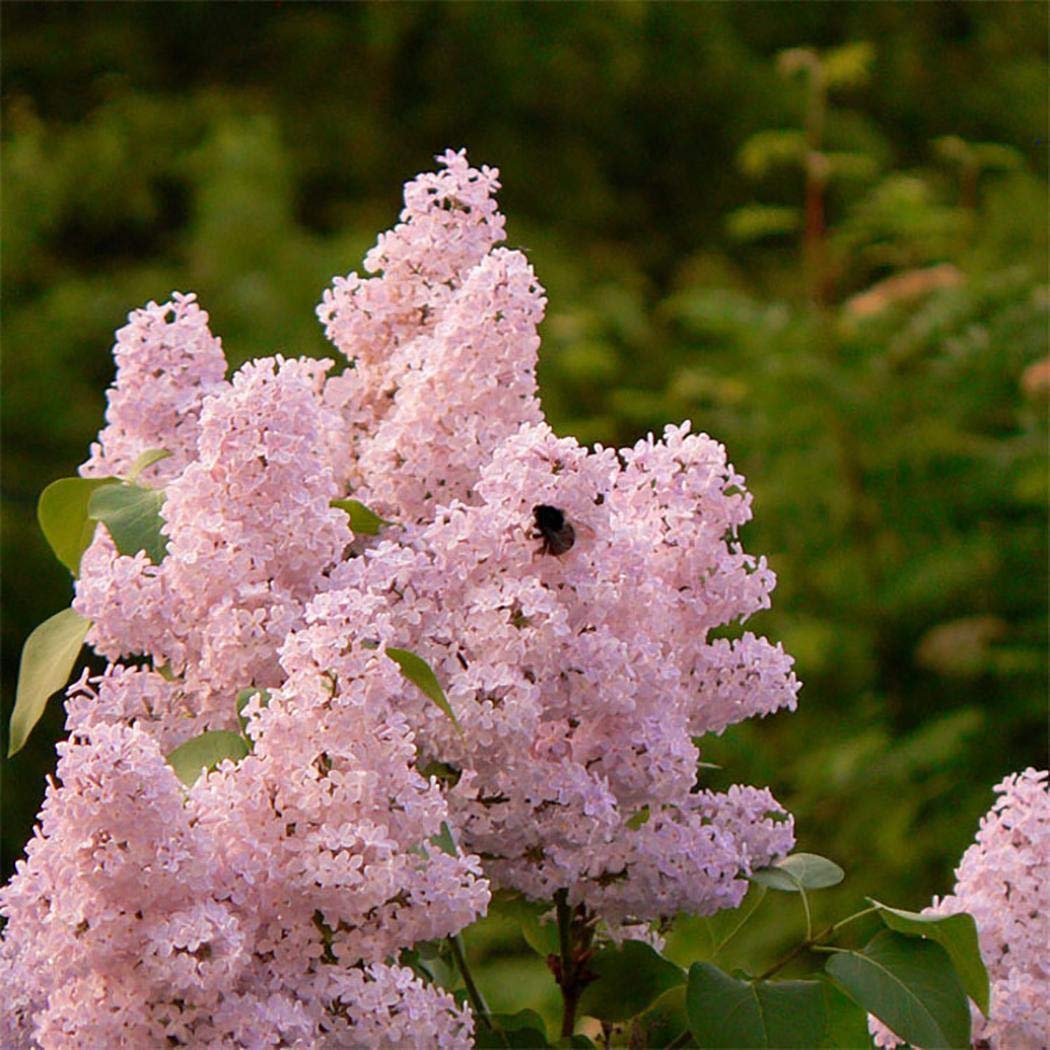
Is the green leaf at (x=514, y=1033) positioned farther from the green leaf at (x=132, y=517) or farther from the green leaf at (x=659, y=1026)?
the green leaf at (x=132, y=517)

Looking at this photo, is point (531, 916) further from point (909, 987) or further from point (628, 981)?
point (909, 987)

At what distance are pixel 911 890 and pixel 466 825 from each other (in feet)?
8.77

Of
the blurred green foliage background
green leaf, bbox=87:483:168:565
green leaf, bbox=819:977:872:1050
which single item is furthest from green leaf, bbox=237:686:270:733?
the blurred green foliage background

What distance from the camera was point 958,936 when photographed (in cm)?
97

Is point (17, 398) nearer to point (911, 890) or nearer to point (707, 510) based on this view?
point (911, 890)

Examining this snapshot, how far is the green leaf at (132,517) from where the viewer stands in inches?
38.1

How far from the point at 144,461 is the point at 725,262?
5618 mm

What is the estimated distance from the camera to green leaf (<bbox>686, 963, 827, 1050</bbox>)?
94 centimetres

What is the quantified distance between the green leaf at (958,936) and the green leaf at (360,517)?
1.05 ft

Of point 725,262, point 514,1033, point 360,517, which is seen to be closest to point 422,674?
point 360,517

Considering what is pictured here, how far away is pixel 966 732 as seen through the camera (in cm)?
332

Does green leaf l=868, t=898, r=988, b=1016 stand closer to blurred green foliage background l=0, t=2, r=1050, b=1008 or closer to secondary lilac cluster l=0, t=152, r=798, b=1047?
secondary lilac cluster l=0, t=152, r=798, b=1047

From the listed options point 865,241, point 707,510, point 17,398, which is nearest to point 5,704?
point 17,398

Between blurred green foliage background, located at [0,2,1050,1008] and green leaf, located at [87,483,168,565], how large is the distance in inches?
87.5
